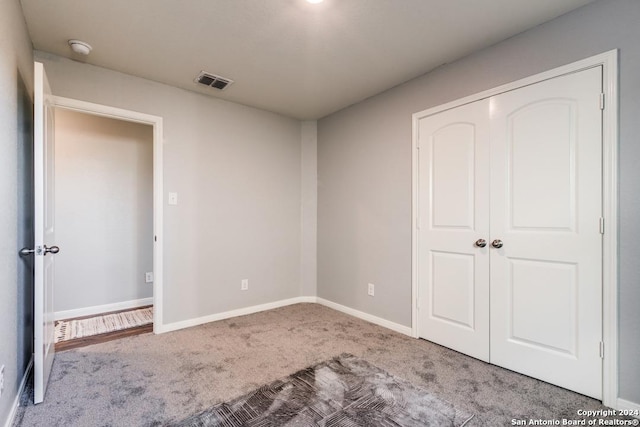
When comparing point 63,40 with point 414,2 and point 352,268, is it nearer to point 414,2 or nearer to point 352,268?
point 414,2


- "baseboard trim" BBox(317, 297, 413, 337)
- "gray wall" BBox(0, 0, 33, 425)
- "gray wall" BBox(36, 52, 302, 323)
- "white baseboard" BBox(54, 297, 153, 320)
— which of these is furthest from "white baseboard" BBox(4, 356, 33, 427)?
"baseboard trim" BBox(317, 297, 413, 337)

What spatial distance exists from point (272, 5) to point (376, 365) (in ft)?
8.23

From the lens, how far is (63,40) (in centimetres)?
229

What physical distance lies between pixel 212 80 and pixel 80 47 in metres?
0.97

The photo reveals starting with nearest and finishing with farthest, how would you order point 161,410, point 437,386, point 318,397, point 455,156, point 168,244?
point 161,410 → point 318,397 → point 437,386 → point 455,156 → point 168,244

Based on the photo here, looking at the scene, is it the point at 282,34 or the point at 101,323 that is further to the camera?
the point at 101,323

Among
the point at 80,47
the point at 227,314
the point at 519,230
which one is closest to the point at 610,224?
the point at 519,230

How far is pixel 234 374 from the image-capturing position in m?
2.17

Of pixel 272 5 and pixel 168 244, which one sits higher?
pixel 272 5

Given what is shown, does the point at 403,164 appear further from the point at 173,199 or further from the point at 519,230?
the point at 173,199

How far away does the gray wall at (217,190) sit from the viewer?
2.87 meters

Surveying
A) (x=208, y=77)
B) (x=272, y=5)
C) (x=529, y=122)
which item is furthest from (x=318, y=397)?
(x=208, y=77)

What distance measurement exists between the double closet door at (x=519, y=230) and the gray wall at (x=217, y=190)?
1750mm

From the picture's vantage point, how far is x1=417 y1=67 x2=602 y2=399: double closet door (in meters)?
1.90
